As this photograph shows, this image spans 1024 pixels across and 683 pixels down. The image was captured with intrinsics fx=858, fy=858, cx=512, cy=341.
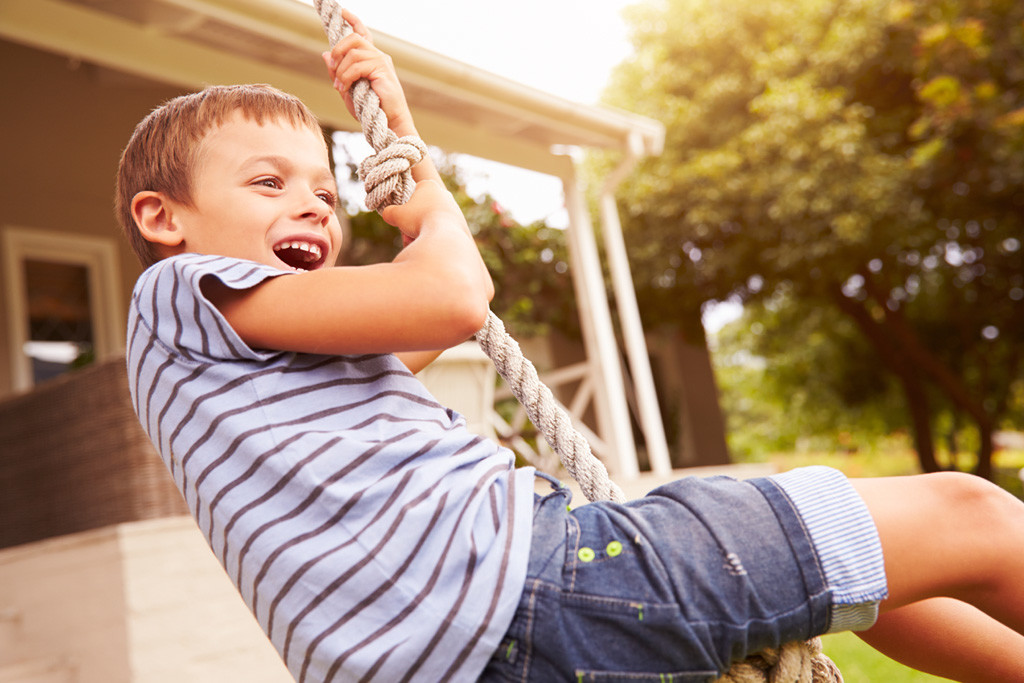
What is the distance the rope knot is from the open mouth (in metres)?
0.11

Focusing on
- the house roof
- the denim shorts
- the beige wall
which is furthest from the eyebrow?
the beige wall

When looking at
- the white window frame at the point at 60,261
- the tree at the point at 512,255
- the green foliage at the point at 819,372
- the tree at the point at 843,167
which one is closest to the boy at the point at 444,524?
the white window frame at the point at 60,261

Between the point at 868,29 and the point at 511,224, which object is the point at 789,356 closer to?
the point at 868,29

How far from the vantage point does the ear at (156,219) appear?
130 cm

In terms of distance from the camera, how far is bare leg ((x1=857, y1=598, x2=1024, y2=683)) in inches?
48.2

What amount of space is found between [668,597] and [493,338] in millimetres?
577

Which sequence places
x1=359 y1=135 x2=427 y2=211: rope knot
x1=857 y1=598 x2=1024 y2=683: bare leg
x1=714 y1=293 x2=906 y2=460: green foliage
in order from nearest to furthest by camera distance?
x1=857 y1=598 x2=1024 y2=683: bare leg, x1=359 y1=135 x2=427 y2=211: rope knot, x1=714 y1=293 x2=906 y2=460: green foliage

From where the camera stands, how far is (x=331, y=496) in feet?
3.31

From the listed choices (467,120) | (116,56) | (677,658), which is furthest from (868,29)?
(677,658)

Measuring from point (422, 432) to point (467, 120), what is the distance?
16.0ft

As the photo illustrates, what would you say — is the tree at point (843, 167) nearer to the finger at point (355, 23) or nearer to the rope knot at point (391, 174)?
the finger at point (355, 23)

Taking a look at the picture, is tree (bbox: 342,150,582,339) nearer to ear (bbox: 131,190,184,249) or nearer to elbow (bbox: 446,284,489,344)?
ear (bbox: 131,190,184,249)

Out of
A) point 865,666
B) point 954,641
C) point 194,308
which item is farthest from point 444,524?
point 865,666

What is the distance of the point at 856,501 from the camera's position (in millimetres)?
1058
